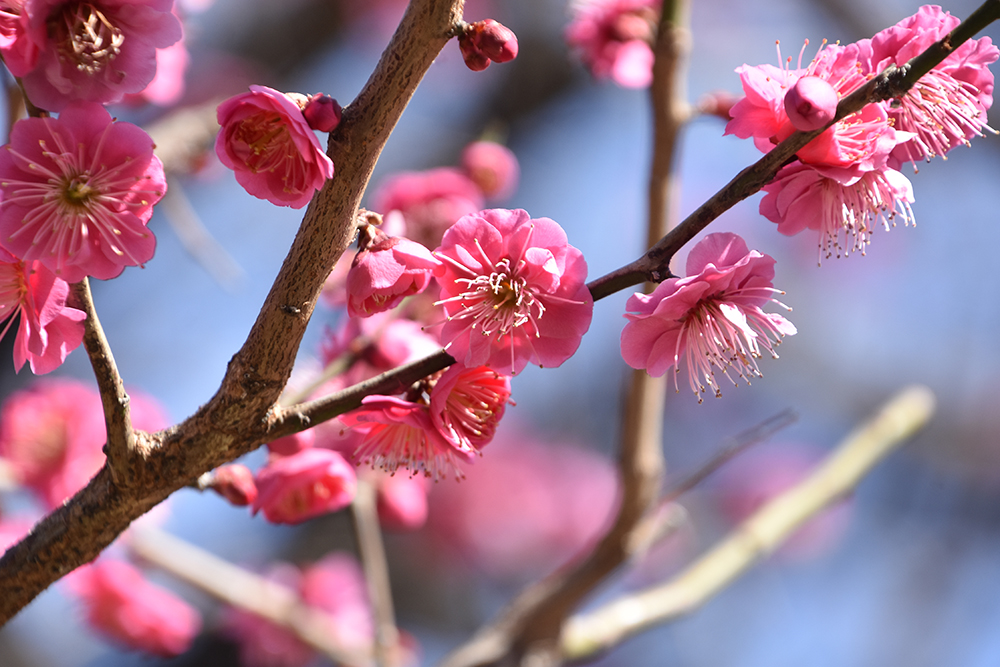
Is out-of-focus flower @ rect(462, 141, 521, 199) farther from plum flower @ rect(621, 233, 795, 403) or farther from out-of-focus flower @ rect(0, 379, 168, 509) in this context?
plum flower @ rect(621, 233, 795, 403)

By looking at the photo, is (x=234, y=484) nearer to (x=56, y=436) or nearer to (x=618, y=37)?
(x=56, y=436)

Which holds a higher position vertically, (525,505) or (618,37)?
(525,505)

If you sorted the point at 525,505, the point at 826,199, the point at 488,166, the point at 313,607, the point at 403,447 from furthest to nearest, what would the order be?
the point at 525,505 → the point at 313,607 → the point at 488,166 → the point at 403,447 → the point at 826,199

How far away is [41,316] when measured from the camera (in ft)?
2.30

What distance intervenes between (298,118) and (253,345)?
22 cm

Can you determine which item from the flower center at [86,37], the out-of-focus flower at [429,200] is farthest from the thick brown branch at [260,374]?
the out-of-focus flower at [429,200]

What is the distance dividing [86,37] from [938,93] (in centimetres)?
83

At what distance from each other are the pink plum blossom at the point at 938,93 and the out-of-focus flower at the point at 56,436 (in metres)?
1.38

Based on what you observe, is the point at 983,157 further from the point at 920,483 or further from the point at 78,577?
the point at 78,577

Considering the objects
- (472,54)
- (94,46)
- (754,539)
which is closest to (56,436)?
(94,46)

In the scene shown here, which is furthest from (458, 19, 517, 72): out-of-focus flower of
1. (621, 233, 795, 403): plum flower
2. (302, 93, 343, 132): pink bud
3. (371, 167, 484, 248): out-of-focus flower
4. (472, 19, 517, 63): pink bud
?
(371, 167, 484, 248): out-of-focus flower

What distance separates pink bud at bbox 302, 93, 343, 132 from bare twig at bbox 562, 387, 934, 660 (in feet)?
4.52

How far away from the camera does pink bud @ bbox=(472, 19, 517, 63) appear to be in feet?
2.40

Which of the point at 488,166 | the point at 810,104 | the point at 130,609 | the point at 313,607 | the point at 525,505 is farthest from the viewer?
the point at 525,505
